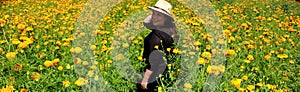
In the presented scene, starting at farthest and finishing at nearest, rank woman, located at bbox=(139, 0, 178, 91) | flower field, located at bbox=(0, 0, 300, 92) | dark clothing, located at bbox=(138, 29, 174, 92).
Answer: dark clothing, located at bbox=(138, 29, 174, 92), woman, located at bbox=(139, 0, 178, 91), flower field, located at bbox=(0, 0, 300, 92)

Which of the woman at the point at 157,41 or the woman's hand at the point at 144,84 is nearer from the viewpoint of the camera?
the woman at the point at 157,41

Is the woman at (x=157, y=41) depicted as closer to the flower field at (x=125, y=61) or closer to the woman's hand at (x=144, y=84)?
the woman's hand at (x=144, y=84)

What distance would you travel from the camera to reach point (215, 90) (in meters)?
2.86

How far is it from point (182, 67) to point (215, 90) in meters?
0.59

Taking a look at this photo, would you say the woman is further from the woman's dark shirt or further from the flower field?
the flower field

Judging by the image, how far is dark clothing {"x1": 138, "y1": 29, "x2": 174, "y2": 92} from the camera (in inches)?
120

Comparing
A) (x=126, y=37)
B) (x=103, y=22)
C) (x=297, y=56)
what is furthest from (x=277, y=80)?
(x=103, y=22)

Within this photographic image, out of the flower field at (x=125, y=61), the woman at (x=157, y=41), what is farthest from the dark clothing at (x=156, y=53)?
the flower field at (x=125, y=61)

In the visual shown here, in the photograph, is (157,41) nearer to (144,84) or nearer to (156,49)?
(156,49)

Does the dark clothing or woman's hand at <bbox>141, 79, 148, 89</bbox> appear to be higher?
the dark clothing

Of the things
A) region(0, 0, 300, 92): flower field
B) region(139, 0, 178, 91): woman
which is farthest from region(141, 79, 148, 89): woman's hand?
region(0, 0, 300, 92): flower field

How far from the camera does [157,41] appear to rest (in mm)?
3117

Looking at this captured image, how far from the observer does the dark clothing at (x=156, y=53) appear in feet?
10.0

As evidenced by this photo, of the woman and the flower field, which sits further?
the woman
